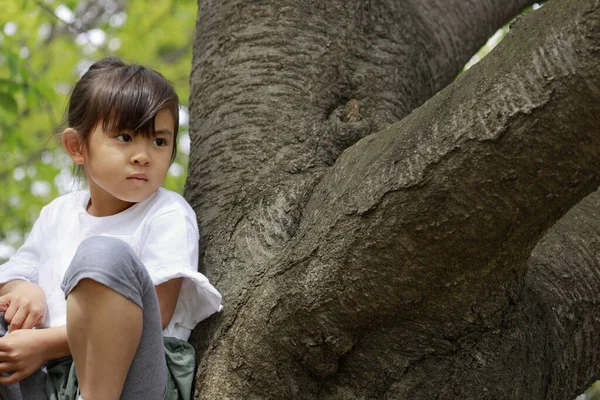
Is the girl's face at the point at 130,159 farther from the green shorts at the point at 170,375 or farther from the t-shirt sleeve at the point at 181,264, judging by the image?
the green shorts at the point at 170,375

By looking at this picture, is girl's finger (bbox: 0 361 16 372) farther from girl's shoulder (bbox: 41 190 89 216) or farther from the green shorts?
girl's shoulder (bbox: 41 190 89 216)

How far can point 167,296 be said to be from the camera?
1.83m

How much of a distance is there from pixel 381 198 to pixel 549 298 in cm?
59

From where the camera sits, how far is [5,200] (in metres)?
7.92

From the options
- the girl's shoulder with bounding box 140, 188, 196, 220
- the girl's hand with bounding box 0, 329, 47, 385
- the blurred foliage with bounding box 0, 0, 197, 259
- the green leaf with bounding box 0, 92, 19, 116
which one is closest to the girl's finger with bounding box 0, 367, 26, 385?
the girl's hand with bounding box 0, 329, 47, 385

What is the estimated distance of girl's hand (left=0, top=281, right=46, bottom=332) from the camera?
72.4 inches

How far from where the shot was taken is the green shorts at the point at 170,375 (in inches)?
68.0

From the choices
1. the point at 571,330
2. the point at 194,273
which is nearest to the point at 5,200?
the point at 194,273

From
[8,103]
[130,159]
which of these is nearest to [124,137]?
[130,159]

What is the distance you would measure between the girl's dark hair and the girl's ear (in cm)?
2

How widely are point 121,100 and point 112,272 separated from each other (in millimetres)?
598

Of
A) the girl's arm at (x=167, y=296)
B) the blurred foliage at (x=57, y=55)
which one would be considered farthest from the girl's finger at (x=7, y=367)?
the blurred foliage at (x=57, y=55)

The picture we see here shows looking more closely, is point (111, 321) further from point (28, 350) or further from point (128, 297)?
point (28, 350)

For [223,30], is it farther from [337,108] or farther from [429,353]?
[429,353]
